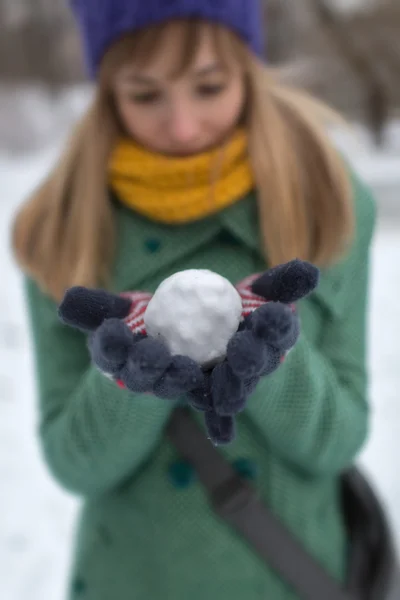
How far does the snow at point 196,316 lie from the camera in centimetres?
41

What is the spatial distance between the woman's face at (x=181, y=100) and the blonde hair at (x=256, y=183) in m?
0.01

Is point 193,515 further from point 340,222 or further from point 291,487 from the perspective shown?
point 340,222

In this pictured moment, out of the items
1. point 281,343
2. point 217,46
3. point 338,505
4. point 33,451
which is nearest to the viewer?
point 281,343

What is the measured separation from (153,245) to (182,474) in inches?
10.1

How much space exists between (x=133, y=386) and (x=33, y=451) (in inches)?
51.8

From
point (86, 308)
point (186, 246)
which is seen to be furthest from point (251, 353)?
point (186, 246)

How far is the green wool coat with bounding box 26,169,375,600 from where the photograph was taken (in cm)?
66

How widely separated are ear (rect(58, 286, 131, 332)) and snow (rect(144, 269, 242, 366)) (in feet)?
0.10

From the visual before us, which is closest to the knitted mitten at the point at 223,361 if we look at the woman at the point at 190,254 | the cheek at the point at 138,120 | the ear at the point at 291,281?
the ear at the point at 291,281

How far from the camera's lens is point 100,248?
2.35ft

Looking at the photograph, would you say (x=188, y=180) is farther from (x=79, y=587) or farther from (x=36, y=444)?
(x=36, y=444)

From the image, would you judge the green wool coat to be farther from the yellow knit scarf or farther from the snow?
the snow

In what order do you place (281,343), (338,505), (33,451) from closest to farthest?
(281,343) < (338,505) < (33,451)

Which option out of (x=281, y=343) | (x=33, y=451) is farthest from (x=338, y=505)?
(x=33, y=451)
